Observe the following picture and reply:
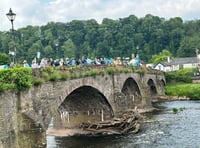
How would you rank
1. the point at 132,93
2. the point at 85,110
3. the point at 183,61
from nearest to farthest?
the point at 85,110
the point at 132,93
the point at 183,61

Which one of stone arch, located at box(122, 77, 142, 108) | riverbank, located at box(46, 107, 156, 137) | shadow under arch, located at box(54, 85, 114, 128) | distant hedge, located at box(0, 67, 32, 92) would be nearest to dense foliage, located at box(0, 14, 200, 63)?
stone arch, located at box(122, 77, 142, 108)

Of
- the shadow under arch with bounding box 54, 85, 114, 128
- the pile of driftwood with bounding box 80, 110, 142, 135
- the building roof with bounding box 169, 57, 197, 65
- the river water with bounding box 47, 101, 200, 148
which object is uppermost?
the building roof with bounding box 169, 57, 197, 65

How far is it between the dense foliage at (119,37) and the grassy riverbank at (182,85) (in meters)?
51.1

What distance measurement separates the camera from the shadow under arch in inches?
→ 1800

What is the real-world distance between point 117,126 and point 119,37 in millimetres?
126826

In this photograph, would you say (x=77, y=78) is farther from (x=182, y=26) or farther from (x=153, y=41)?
(x=182, y=26)

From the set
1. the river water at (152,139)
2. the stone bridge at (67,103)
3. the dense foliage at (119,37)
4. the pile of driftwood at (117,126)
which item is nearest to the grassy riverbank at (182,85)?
the stone bridge at (67,103)

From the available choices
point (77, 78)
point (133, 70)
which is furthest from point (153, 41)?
point (77, 78)

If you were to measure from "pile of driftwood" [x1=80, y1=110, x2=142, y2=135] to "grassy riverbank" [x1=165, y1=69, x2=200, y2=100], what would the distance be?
3979cm

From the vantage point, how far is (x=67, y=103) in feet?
150

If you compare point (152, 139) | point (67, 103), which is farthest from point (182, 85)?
point (152, 139)

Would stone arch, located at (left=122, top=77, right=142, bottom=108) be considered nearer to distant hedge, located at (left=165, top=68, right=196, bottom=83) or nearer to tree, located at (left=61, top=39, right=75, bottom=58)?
distant hedge, located at (left=165, top=68, right=196, bottom=83)

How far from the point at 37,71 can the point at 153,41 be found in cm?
14348

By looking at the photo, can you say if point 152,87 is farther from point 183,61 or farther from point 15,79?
point 15,79
